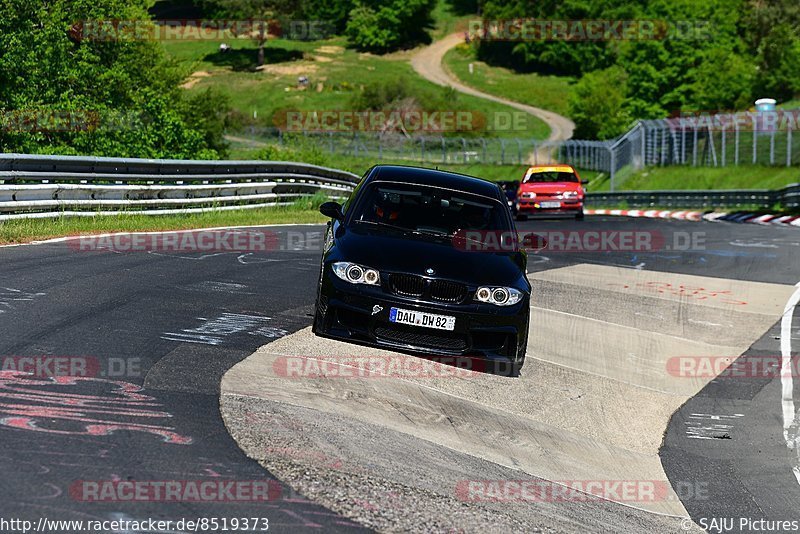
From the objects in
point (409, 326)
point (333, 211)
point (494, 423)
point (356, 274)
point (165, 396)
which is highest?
point (333, 211)

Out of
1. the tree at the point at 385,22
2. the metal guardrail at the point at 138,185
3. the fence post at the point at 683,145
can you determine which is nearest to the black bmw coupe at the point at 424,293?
the metal guardrail at the point at 138,185

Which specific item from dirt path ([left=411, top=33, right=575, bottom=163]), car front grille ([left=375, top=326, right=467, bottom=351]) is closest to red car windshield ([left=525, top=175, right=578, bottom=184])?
car front grille ([left=375, top=326, right=467, bottom=351])

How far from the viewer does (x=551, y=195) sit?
30.5 meters

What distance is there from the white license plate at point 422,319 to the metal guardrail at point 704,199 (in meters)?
29.7

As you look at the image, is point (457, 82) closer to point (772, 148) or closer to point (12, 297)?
point (772, 148)

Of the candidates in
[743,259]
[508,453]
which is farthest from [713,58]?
[508,453]

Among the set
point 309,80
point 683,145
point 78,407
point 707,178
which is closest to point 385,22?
point 309,80

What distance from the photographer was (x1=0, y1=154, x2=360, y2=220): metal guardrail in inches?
673

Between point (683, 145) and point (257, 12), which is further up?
point (257, 12)

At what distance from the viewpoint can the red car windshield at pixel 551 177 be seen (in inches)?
1223

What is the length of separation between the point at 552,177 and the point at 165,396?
2505 cm

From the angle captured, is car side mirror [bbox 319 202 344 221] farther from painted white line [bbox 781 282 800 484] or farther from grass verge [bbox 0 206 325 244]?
grass verge [bbox 0 206 325 244]

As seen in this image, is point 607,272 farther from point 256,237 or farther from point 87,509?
point 87,509

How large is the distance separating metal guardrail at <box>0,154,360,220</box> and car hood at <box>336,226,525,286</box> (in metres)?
8.68
